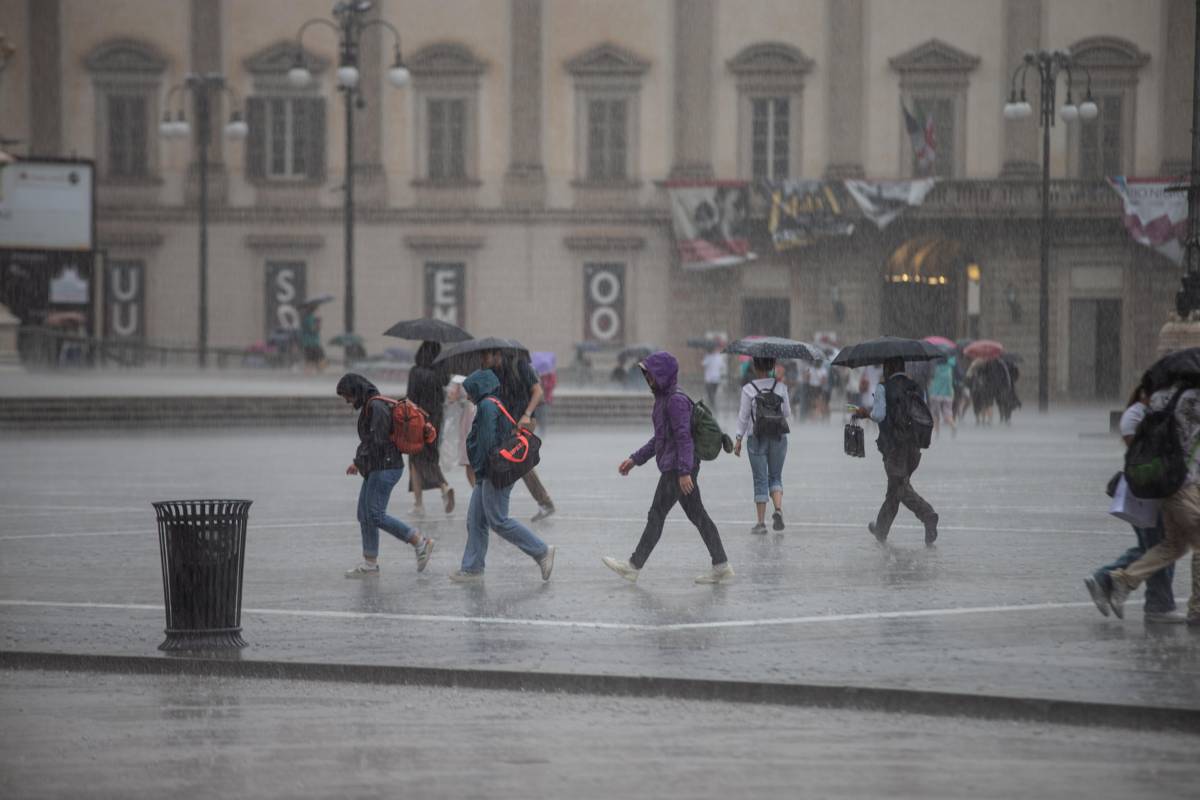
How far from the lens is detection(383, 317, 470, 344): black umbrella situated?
18.6 meters

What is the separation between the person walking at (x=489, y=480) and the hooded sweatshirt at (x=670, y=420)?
886 millimetres

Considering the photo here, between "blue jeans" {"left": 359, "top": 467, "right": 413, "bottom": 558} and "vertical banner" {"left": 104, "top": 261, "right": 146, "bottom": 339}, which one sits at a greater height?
"vertical banner" {"left": 104, "top": 261, "right": 146, "bottom": 339}

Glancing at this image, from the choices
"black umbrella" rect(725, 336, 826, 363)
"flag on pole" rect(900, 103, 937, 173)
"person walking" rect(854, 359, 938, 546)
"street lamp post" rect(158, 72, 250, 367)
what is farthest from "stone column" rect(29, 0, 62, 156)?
"person walking" rect(854, 359, 938, 546)

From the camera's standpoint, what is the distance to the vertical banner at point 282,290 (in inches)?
1984

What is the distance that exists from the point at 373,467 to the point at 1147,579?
541 centimetres

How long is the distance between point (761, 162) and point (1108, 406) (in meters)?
10.6

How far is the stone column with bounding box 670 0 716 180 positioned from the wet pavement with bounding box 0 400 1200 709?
90.1 feet

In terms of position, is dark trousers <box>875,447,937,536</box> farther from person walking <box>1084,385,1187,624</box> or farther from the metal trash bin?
the metal trash bin

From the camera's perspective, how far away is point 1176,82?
161 feet

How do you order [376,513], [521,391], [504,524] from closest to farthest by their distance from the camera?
[504,524]
[376,513]
[521,391]

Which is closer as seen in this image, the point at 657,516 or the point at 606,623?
the point at 606,623

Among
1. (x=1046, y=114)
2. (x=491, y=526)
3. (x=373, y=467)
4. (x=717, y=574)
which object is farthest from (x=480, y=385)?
(x=1046, y=114)

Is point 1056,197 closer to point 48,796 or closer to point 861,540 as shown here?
point 861,540

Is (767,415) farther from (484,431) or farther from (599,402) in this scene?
(599,402)
